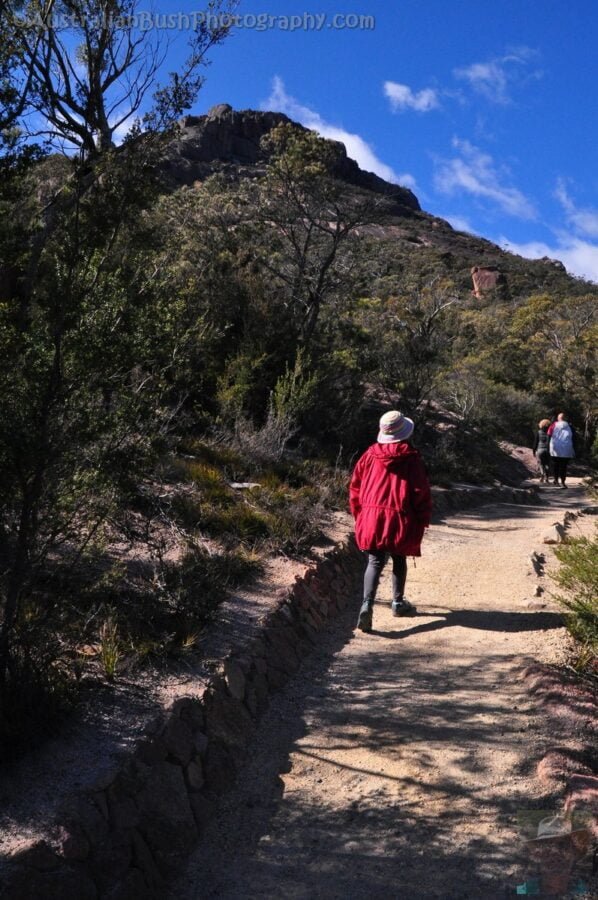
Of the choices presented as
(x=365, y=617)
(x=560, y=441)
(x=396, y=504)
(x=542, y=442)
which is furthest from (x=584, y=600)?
(x=542, y=442)

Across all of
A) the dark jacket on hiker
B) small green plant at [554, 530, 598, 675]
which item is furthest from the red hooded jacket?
the dark jacket on hiker

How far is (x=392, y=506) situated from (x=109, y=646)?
286 centimetres

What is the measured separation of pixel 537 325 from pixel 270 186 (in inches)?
1048

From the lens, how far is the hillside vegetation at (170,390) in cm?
385

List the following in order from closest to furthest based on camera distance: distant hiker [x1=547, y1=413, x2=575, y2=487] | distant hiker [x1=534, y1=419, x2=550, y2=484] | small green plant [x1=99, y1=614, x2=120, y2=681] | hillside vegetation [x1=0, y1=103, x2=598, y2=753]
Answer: hillside vegetation [x1=0, y1=103, x2=598, y2=753]
small green plant [x1=99, y1=614, x2=120, y2=681]
distant hiker [x1=547, y1=413, x2=575, y2=487]
distant hiker [x1=534, y1=419, x2=550, y2=484]

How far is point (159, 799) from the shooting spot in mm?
3666

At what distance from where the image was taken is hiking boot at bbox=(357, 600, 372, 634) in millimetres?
6566

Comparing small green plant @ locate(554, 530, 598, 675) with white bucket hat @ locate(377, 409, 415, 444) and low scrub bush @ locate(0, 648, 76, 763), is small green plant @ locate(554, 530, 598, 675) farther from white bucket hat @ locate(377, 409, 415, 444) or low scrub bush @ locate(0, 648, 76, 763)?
low scrub bush @ locate(0, 648, 76, 763)

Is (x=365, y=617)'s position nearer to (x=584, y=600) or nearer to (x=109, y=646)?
(x=584, y=600)

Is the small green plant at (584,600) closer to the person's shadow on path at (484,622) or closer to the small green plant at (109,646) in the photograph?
the person's shadow on path at (484,622)

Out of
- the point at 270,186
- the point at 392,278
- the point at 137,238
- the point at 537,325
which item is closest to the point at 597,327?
the point at 537,325

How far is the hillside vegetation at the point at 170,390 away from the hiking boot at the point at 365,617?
3.56 feet

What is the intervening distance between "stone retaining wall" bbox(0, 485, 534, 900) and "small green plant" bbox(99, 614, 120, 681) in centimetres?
44

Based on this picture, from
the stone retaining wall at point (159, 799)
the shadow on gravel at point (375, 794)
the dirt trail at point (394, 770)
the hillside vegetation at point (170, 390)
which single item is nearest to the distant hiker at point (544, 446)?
the hillside vegetation at point (170, 390)
